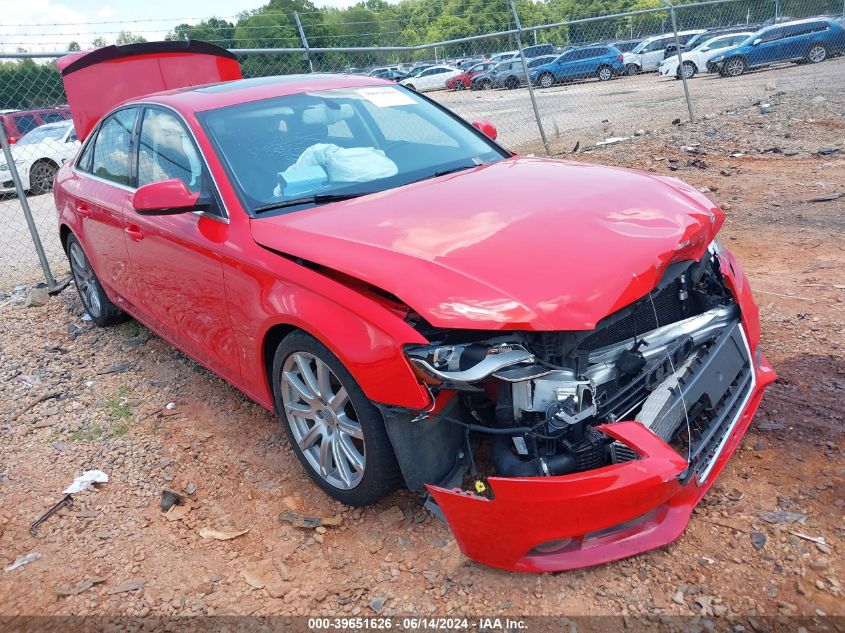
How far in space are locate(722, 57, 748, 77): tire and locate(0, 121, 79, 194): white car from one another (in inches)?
721

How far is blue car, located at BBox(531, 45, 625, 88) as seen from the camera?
23.1 m

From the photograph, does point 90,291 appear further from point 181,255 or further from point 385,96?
point 385,96

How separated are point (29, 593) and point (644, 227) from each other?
284 cm

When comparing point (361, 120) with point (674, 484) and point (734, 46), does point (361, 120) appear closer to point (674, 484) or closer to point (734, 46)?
point (674, 484)

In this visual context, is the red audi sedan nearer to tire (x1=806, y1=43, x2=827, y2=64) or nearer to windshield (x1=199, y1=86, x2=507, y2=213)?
windshield (x1=199, y1=86, x2=507, y2=213)

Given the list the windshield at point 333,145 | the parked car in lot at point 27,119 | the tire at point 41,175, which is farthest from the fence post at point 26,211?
the tire at point 41,175

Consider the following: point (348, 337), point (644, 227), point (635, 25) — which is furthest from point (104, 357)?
point (635, 25)

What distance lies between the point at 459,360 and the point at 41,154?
12285mm

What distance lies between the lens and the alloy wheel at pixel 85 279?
5.24 m

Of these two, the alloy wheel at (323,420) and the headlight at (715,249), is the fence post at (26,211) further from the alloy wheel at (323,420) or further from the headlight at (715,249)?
the headlight at (715,249)

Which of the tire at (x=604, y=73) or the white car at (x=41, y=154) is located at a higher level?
the white car at (x=41, y=154)

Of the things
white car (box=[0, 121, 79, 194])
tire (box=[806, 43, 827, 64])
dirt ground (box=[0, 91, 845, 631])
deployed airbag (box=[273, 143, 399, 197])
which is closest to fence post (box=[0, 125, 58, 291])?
dirt ground (box=[0, 91, 845, 631])

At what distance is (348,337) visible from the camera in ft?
8.13

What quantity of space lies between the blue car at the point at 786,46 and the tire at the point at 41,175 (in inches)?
739
